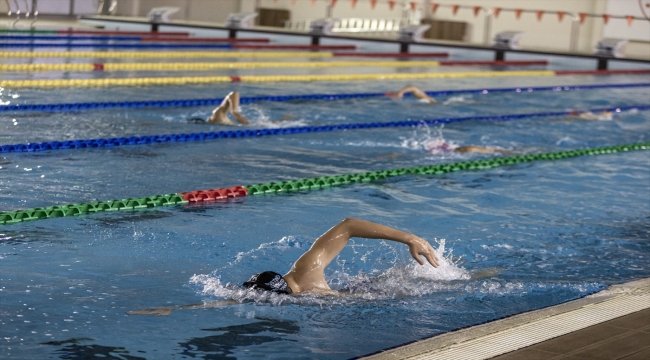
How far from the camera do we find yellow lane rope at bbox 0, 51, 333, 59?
39.6ft

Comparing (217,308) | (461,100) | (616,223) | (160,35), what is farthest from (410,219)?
(160,35)

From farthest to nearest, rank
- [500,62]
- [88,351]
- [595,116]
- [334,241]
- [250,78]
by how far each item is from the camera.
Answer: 1. [500,62]
2. [250,78]
3. [595,116]
4. [334,241]
5. [88,351]

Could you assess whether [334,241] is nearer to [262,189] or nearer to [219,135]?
[262,189]

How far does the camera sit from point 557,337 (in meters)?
3.04

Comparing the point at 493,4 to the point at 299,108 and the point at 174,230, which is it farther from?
the point at 174,230

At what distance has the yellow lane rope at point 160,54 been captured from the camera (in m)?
12.1

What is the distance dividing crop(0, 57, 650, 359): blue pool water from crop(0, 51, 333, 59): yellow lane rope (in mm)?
3715

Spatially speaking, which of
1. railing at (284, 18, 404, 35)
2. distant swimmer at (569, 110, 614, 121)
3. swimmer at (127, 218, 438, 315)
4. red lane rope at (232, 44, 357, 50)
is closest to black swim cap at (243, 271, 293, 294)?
swimmer at (127, 218, 438, 315)

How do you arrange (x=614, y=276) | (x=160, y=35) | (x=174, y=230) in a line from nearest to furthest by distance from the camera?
(x=614, y=276) → (x=174, y=230) → (x=160, y=35)

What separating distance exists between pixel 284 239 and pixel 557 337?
1820 millimetres

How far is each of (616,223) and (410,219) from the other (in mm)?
1234

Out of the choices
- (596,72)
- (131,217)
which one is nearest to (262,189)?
(131,217)

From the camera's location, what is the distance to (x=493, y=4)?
21.9 m

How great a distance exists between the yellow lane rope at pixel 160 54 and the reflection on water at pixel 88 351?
9.43 meters
